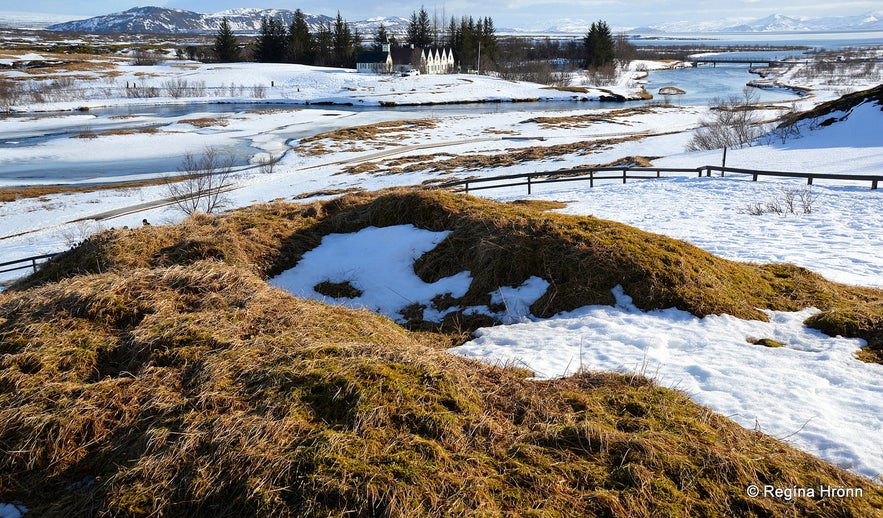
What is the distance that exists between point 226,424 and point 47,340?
239 cm

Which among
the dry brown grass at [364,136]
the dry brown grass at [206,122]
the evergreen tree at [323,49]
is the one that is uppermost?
the evergreen tree at [323,49]

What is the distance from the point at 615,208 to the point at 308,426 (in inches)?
662

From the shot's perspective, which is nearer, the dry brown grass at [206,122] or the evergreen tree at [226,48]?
the dry brown grass at [206,122]

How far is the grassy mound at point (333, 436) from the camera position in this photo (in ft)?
11.3

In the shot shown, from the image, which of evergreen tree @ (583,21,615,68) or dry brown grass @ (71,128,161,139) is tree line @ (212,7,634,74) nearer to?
evergreen tree @ (583,21,615,68)

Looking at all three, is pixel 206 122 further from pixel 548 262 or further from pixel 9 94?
pixel 548 262

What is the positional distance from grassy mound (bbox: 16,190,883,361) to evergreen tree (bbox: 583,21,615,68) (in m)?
118

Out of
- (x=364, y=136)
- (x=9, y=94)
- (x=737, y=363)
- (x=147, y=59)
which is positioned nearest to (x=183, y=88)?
(x=9, y=94)

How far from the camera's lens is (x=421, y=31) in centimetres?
12888

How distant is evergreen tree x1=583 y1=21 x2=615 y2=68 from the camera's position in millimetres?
117750

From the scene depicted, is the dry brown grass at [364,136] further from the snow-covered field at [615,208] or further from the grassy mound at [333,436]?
the grassy mound at [333,436]

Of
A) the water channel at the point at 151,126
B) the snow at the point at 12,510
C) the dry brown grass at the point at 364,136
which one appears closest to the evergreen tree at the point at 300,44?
the water channel at the point at 151,126

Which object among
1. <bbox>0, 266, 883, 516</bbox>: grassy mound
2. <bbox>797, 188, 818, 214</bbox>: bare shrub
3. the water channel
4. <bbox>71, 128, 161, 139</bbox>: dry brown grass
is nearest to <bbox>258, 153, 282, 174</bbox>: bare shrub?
the water channel

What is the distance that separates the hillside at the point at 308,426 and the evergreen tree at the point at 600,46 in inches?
4863
